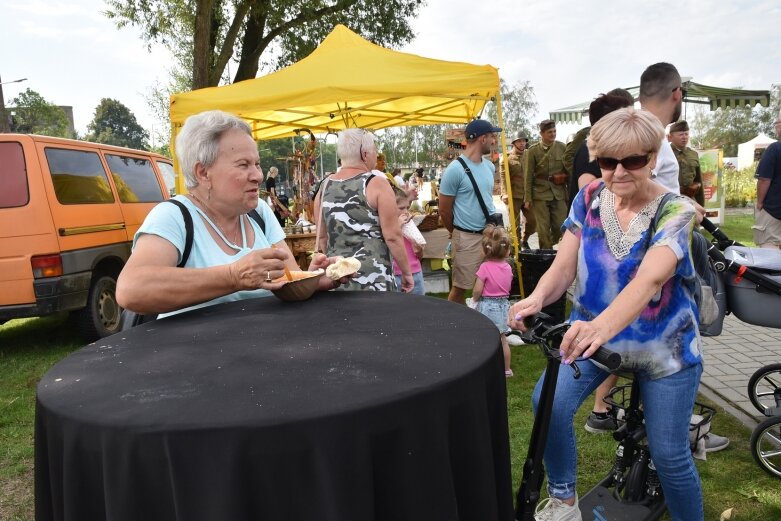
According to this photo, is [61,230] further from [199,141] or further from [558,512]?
[558,512]

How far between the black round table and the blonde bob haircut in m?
0.79

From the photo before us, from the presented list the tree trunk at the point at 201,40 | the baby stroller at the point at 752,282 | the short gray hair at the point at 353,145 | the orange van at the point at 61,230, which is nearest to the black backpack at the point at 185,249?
the short gray hair at the point at 353,145

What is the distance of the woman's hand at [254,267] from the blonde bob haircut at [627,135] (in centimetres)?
121

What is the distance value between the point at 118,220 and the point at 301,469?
20.1 feet

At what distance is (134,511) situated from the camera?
3.63 feet

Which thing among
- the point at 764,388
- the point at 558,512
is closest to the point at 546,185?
the point at 764,388

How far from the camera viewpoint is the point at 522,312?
5.90 ft

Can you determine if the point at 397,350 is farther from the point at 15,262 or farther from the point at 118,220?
the point at 118,220

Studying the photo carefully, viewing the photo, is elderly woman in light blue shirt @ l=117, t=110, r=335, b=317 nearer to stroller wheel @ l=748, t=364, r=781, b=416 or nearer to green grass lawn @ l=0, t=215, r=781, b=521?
green grass lawn @ l=0, t=215, r=781, b=521

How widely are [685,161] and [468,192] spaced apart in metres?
4.38

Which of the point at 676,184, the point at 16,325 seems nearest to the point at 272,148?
the point at 16,325

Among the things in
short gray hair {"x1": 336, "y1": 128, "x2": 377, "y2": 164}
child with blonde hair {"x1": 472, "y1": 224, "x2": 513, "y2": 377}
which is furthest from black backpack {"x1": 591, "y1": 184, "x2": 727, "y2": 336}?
short gray hair {"x1": 336, "y1": 128, "x2": 377, "y2": 164}

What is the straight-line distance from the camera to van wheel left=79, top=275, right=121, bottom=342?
18.9 ft

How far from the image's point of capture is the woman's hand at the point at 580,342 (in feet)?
4.94
